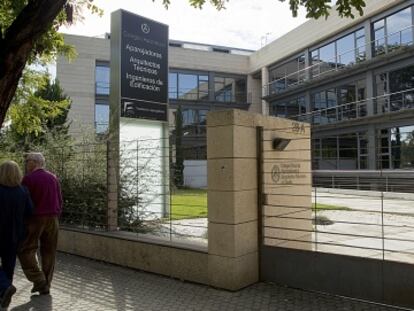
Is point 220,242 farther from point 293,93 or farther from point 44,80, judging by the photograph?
point 293,93

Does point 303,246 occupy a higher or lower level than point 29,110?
lower

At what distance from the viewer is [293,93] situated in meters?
36.9

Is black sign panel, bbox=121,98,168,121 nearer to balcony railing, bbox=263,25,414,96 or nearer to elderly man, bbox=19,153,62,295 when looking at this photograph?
elderly man, bbox=19,153,62,295

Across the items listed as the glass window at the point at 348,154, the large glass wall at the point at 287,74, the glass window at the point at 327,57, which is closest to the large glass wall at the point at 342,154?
the glass window at the point at 348,154

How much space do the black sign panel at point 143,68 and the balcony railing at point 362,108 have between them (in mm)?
16133

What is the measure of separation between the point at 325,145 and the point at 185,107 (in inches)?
589

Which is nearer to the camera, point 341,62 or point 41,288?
point 41,288

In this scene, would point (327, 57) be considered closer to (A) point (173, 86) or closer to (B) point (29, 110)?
(A) point (173, 86)

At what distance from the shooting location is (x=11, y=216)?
5.81 m

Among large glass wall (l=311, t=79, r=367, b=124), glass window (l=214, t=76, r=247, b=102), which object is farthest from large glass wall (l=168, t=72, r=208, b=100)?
large glass wall (l=311, t=79, r=367, b=124)

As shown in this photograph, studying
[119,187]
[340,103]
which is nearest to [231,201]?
[119,187]

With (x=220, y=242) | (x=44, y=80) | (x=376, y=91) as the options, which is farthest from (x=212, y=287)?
(x=376, y=91)

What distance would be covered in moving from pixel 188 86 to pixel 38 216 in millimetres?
37224

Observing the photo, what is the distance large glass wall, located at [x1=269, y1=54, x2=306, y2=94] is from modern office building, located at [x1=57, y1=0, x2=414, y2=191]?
0.07 m
